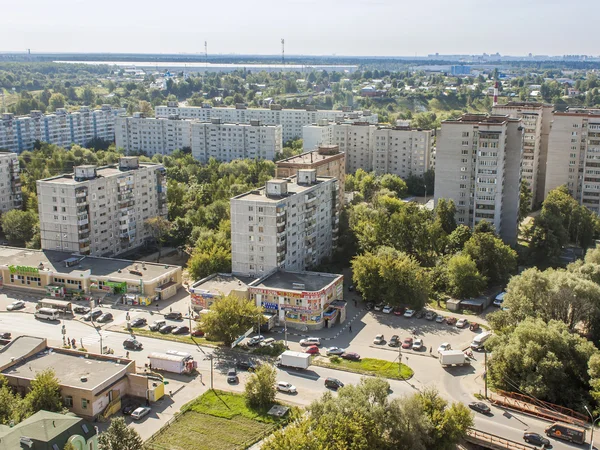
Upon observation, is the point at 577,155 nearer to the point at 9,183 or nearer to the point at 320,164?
the point at 320,164

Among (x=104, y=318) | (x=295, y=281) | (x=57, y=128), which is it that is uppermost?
(x=57, y=128)

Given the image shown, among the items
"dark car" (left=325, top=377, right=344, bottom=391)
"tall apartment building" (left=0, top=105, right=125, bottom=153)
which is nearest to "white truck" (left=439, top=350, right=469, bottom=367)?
"dark car" (left=325, top=377, right=344, bottom=391)

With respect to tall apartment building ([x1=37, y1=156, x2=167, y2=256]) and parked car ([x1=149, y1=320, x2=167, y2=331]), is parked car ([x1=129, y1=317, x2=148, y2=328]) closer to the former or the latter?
parked car ([x1=149, y1=320, x2=167, y2=331])

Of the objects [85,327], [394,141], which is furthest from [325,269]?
[394,141]

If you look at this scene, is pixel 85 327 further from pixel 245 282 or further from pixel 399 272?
pixel 399 272

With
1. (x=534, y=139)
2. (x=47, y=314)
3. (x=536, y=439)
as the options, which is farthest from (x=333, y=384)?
(x=534, y=139)

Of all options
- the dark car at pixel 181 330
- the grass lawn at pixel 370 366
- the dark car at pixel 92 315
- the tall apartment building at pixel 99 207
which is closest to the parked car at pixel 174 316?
the dark car at pixel 181 330
